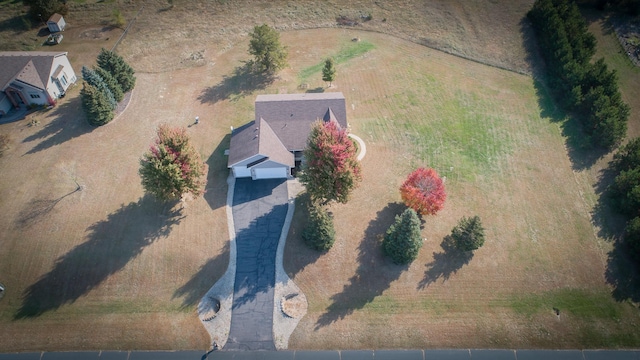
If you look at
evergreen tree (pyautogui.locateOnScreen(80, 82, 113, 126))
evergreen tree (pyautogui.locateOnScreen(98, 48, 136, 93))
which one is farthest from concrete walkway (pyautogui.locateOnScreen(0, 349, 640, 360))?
evergreen tree (pyautogui.locateOnScreen(98, 48, 136, 93))

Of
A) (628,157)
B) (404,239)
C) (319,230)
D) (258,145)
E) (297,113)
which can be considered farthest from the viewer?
(297,113)

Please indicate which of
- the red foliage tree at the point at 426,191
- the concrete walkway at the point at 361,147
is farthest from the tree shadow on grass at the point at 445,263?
the concrete walkway at the point at 361,147

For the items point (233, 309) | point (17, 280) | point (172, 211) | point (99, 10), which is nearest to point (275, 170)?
point (172, 211)

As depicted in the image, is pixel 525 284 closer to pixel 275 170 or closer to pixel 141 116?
pixel 275 170

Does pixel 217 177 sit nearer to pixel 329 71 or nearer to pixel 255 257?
pixel 255 257

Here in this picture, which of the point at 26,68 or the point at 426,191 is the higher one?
the point at 426,191

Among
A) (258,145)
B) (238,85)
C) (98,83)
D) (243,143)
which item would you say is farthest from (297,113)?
(98,83)

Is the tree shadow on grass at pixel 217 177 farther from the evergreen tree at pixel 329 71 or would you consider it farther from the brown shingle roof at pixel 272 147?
the evergreen tree at pixel 329 71
